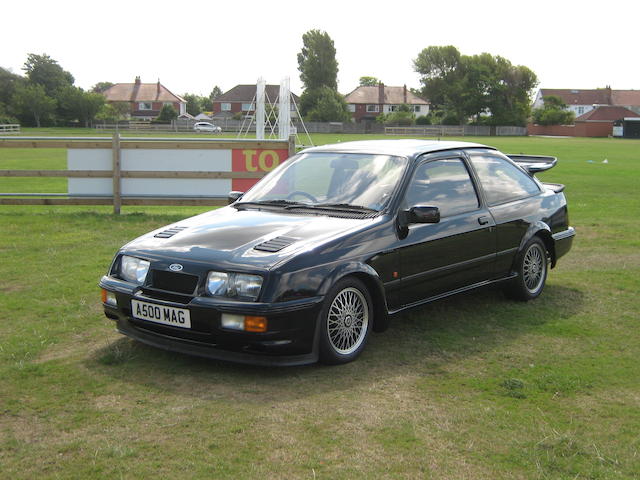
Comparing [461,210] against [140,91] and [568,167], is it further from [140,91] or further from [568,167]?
[140,91]

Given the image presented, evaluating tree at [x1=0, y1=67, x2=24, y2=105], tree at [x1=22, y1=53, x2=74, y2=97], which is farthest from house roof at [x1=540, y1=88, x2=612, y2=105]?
tree at [x1=0, y1=67, x2=24, y2=105]

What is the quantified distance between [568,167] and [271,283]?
26054mm

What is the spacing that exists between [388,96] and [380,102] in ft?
7.00

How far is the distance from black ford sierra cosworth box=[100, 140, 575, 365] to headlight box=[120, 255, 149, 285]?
1 centimetres

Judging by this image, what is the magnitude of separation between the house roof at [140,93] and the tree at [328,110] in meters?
32.2

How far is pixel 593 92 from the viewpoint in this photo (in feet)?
473

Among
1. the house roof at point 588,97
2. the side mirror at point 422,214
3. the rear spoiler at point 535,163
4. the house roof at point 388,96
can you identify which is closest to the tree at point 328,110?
the house roof at point 388,96

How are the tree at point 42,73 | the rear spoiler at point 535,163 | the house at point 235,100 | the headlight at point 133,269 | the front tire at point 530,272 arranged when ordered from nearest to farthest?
the headlight at point 133,269, the front tire at point 530,272, the rear spoiler at point 535,163, the tree at point 42,73, the house at point 235,100

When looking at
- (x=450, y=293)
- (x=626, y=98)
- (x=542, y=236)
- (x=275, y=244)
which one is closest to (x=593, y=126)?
(x=626, y=98)

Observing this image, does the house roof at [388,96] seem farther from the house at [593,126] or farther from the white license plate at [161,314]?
the white license plate at [161,314]

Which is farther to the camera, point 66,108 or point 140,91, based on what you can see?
point 140,91

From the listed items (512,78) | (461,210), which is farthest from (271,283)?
(512,78)

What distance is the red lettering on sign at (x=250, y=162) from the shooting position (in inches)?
529

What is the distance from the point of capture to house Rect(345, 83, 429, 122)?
420ft
